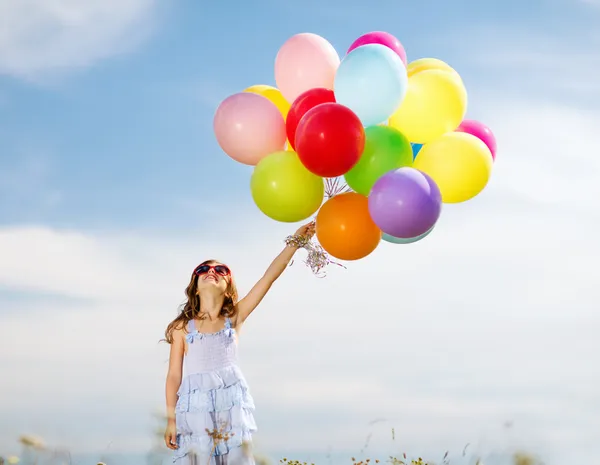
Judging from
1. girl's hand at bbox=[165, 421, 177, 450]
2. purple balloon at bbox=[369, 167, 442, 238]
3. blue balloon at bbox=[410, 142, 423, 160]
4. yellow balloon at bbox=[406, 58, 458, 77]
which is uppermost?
yellow balloon at bbox=[406, 58, 458, 77]

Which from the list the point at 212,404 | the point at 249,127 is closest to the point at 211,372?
the point at 212,404

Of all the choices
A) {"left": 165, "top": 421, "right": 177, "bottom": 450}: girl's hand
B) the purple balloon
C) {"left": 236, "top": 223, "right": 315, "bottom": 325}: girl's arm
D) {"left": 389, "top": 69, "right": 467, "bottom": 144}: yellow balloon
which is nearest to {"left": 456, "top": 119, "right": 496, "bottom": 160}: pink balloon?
{"left": 389, "top": 69, "right": 467, "bottom": 144}: yellow balloon

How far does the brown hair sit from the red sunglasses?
0.03 metres

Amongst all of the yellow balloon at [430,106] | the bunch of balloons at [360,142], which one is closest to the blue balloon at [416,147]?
the bunch of balloons at [360,142]

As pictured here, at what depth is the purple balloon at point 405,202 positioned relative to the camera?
12.9ft

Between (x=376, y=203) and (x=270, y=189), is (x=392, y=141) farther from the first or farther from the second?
(x=270, y=189)

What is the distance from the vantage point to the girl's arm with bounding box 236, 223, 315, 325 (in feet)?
15.3

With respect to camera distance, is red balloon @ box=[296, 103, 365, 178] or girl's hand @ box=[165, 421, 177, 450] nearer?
red balloon @ box=[296, 103, 365, 178]

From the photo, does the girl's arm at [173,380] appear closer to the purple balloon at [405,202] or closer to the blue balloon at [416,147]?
the purple balloon at [405,202]

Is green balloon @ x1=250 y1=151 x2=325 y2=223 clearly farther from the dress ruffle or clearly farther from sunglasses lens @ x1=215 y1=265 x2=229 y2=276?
the dress ruffle

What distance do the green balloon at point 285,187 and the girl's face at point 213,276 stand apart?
0.57m

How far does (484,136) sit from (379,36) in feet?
2.83

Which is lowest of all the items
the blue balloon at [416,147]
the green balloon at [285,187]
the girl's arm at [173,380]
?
the girl's arm at [173,380]

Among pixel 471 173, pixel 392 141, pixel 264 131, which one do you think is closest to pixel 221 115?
pixel 264 131
